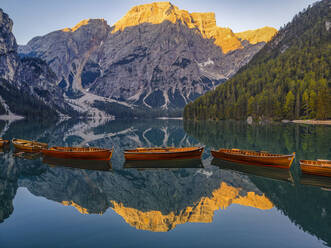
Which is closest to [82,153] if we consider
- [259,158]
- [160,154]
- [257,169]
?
[160,154]

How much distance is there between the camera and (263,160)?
121ft

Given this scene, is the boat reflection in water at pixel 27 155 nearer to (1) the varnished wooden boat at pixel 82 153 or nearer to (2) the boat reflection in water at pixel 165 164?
(1) the varnished wooden boat at pixel 82 153

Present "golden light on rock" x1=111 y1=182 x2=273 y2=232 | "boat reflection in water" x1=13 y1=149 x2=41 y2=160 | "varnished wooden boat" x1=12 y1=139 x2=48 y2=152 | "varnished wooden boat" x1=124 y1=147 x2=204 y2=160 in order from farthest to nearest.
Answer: "varnished wooden boat" x1=12 y1=139 x2=48 y2=152, "boat reflection in water" x1=13 y1=149 x2=41 y2=160, "varnished wooden boat" x1=124 y1=147 x2=204 y2=160, "golden light on rock" x1=111 y1=182 x2=273 y2=232

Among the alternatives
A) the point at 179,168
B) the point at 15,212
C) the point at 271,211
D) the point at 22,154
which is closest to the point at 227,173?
the point at 179,168

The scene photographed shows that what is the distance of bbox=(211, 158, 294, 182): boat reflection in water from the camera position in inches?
1264

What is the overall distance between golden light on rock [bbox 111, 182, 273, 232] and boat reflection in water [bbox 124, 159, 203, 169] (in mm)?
14149

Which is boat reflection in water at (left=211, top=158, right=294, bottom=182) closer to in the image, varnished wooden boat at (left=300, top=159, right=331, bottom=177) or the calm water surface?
the calm water surface

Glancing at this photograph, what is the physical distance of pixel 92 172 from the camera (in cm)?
3597

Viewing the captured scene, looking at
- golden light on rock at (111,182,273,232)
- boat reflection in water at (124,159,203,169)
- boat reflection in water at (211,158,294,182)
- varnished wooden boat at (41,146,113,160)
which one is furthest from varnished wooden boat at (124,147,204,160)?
golden light on rock at (111,182,273,232)

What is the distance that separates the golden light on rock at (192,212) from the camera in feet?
62.2

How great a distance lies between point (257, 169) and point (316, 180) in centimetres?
826

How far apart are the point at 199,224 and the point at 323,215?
32.4 ft

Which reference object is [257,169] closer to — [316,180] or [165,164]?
[316,180]

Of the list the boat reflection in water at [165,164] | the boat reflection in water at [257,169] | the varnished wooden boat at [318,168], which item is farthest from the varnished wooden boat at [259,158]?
the boat reflection in water at [165,164]
